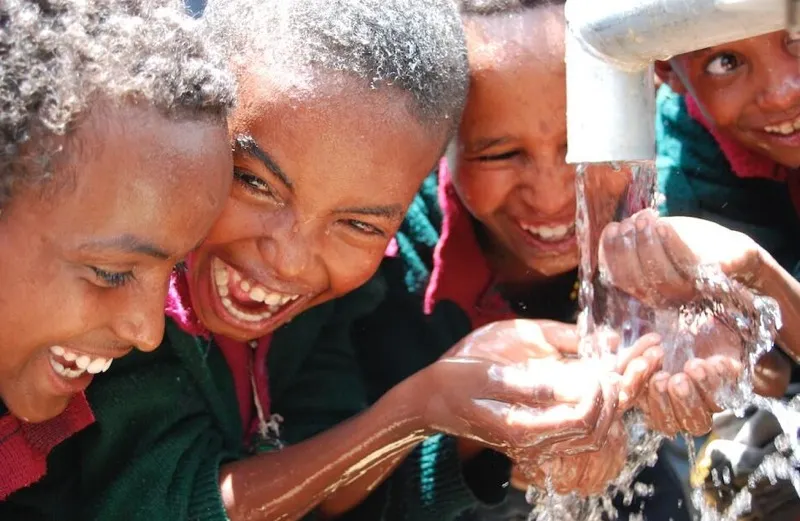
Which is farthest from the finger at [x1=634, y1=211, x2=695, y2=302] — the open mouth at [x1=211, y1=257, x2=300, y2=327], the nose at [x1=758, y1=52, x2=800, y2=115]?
the open mouth at [x1=211, y1=257, x2=300, y2=327]

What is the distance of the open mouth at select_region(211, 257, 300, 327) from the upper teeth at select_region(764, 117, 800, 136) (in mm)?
738

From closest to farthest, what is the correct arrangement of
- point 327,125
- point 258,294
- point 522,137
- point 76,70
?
point 76,70
point 327,125
point 258,294
point 522,137

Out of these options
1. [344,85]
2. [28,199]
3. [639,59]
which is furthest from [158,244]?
[639,59]

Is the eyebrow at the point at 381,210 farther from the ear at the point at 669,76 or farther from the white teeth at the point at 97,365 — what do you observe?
the ear at the point at 669,76

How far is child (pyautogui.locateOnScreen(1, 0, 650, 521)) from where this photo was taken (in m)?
1.27

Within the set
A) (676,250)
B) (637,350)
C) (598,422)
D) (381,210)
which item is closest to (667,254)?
(676,250)

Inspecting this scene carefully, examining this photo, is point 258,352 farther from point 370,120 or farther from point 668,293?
point 668,293

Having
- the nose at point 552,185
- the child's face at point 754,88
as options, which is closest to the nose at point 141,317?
the nose at point 552,185

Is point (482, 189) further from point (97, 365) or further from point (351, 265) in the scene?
point (97, 365)

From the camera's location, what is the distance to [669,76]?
1.73 metres

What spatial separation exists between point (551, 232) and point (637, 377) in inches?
13.6

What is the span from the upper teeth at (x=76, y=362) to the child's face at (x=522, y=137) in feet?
2.01

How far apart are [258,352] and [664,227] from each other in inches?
22.7

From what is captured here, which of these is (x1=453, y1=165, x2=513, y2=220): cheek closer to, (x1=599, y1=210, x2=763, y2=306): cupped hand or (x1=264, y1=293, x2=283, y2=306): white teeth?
(x1=599, y1=210, x2=763, y2=306): cupped hand
